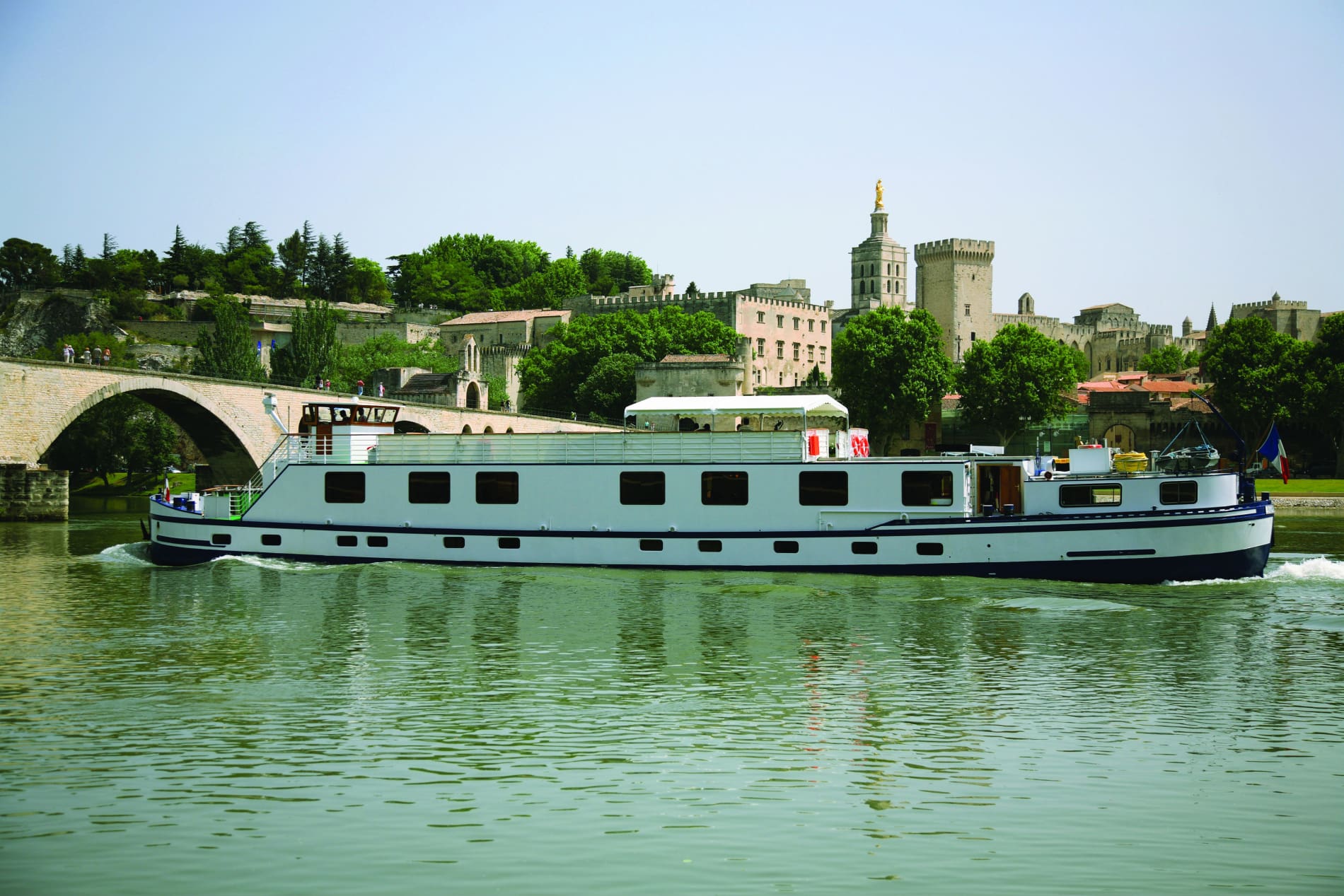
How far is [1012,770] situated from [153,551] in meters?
24.9

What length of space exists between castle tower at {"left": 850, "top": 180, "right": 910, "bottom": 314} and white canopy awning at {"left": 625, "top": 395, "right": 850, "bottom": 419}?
5255 inches

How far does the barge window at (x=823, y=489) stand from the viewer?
89.7ft

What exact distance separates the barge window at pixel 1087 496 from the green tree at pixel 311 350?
65904 mm

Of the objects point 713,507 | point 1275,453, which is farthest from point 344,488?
point 1275,453

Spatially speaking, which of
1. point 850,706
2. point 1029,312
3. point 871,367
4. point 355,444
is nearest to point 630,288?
point 871,367

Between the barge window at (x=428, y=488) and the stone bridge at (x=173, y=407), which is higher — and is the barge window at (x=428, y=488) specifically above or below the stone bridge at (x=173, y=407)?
below

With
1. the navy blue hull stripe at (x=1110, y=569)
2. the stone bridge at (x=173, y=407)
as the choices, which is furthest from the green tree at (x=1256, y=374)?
the navy blue hull stripe at (x=1110, y=569)

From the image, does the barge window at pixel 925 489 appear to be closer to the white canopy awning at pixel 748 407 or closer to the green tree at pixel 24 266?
the white canopy awning at pixel 748 407

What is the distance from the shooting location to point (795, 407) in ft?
92.7

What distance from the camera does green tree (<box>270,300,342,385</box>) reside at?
8550 cm

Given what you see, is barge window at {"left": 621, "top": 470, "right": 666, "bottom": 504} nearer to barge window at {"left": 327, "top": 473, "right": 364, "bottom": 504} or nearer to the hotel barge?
the hotel barge

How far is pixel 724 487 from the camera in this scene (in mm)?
28047

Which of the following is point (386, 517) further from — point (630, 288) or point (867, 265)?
point (867, 265)

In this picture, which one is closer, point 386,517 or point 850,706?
point 850,706
